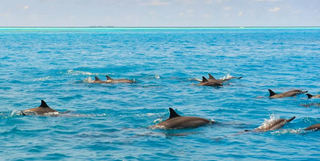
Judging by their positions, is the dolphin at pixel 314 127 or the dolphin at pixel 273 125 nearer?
the dolphin at pixel 314 127

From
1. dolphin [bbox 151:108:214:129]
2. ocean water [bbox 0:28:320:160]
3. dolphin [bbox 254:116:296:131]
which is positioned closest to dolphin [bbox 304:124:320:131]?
ocean water [bbox 0:28:320:160]

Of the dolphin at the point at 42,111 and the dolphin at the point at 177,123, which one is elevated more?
the dolphin at the point at 42,111

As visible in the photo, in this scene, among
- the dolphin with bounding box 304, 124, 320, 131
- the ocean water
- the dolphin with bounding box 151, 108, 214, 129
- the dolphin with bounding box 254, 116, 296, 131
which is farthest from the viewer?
the dolphin with bounding box 151, 108, 214, 129

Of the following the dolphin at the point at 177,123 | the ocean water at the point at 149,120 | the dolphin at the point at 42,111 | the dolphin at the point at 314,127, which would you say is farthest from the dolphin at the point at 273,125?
the dolphin at the point at 42,111

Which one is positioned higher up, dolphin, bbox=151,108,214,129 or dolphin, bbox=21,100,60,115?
dolphin, bbox=21,100,60,115

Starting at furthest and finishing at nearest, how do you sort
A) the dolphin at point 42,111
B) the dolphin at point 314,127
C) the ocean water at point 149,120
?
the dolphin at point 42,111
the dolphin at point 314,127
the ocean water at point 149,120

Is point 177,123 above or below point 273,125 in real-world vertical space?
above

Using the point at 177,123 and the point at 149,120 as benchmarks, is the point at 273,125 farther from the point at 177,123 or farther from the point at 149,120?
the point at 149,120

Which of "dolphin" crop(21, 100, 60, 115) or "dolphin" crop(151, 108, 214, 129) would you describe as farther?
"dolphin" crop(21, 100, 60, 115)

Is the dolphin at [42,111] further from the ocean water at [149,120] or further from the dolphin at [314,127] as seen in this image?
the dolphin at [314,127]

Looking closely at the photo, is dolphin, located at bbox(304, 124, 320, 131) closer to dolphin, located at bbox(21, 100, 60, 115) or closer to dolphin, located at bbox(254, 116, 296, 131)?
dolphin, located at bbox(254, 116, 296, 131)

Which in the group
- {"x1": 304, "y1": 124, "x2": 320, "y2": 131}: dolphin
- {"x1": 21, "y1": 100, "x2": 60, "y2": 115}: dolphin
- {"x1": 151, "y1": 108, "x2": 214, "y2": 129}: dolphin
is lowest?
{"x1": 304, "y1": 124, "x2": 320, "y2": 131}: dolphin

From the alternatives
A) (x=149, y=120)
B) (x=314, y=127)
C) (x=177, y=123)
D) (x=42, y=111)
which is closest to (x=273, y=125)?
(x=314, y=127)

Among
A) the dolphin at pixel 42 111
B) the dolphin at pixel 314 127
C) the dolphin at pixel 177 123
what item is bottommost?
the dolphin at pixel 314 127
